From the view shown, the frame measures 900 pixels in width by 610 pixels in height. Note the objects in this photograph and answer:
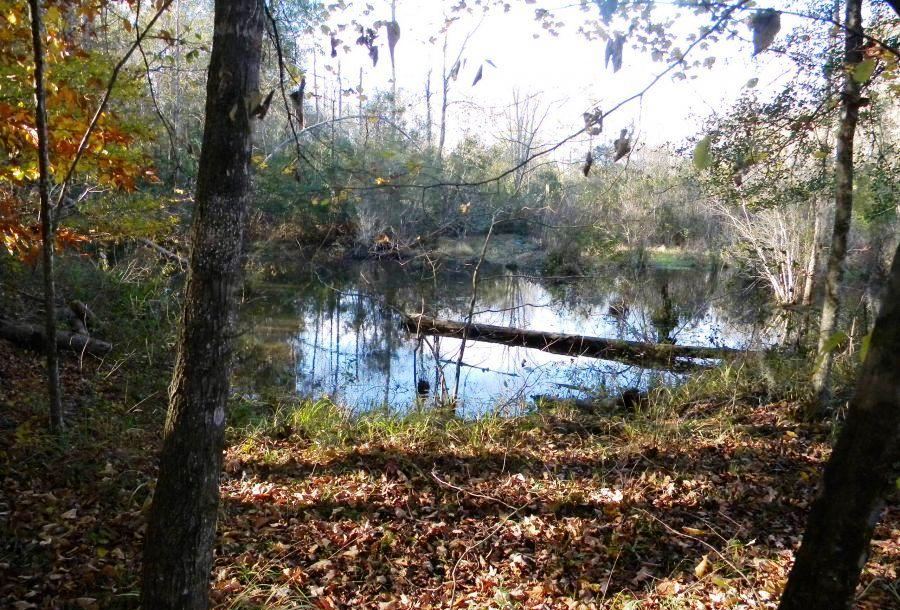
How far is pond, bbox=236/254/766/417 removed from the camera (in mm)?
9516

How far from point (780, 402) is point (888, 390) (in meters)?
6.17

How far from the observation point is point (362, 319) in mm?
15672

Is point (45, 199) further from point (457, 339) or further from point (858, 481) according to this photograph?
point (457, 339)

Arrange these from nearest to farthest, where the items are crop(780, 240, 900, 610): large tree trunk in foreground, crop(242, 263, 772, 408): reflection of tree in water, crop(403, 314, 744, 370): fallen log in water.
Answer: crop(780, 240, 900, 610): large tree trunk in foreground, crop(242, 263, 772, 408): reflection of tree in water, crop(403, 314, 744, 370): fallen log in water

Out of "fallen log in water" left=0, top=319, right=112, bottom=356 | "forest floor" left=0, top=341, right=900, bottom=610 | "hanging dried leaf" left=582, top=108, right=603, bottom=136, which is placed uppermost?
"hanging dried leaf" left=582, top=108, right=603, bottom=136

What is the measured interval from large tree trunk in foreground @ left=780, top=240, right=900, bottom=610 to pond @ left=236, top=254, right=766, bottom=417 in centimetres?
590

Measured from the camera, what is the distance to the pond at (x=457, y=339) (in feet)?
31.2

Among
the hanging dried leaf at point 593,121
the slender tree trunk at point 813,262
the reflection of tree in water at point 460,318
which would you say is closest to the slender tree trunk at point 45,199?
the hanging dried leaf at point 593,121

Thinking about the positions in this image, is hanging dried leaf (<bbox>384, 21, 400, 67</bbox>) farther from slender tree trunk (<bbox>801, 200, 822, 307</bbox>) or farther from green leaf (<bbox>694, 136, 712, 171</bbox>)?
slender tree trunk (<bbox>801, 200, 822, 307</bbox>)

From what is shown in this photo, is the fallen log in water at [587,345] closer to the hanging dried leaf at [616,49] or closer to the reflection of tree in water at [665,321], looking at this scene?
the reflection of tree in water at [665,321]

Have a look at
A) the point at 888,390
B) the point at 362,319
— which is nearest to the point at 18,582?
the point at 888,390

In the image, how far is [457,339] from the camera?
12.5 m

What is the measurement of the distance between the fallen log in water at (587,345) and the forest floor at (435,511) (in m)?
3.95

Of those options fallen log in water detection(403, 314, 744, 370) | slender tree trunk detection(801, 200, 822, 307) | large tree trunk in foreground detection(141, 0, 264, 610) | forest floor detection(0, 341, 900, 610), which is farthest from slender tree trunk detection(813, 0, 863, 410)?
slender tree trunk detection(801, 200, 822, 307)
